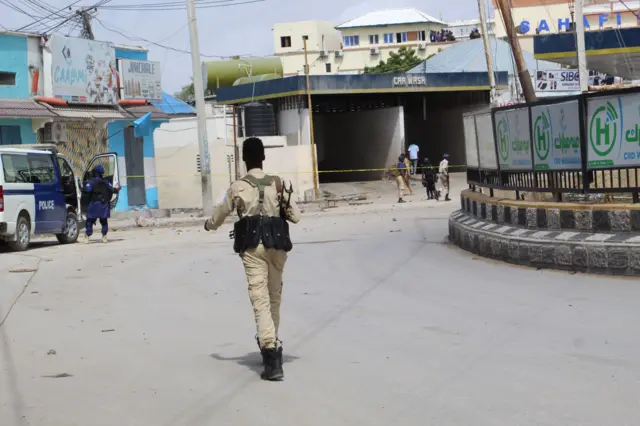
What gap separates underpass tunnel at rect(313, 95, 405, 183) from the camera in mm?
47000

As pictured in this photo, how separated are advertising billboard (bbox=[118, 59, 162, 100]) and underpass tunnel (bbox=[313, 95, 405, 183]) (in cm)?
1007

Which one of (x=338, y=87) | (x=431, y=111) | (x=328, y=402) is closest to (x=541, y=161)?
(x=328, y=402)

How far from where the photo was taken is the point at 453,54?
62.5 meters

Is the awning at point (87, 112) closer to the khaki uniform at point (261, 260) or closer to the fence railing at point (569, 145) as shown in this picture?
the fence railing at point (569, 145)

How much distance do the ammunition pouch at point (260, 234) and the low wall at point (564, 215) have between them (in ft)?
20.0

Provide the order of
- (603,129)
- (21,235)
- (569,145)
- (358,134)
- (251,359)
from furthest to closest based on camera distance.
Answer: (358,134) < (21,235) < (569,145) < (603,129) < (251,359)

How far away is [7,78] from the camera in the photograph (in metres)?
31.0

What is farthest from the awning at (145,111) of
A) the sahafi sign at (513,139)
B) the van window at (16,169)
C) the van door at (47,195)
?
the sahafi sign at (513,139)

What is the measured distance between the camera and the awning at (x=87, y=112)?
32.1 meters

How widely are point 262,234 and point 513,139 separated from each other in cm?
894

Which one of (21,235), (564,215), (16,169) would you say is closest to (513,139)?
(564,215)

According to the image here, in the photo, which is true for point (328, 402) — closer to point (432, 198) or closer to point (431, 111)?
point (432, 198)

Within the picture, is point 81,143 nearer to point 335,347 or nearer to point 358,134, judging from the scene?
point 358,134

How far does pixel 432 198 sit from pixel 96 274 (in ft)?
69.8
